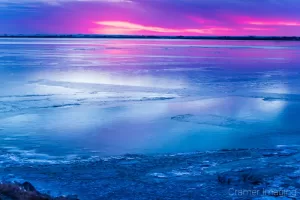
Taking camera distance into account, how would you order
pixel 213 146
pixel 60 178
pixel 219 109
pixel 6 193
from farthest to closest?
pixel 219 109, pixel 213 146, pixel 60 178, pixel 6 193

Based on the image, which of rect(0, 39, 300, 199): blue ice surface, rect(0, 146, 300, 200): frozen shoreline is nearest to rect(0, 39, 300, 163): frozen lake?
rect(0, 39, 300, 199): blue ice surface

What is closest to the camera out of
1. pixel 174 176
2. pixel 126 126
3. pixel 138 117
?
pixel 174 176

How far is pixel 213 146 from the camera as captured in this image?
759 cm

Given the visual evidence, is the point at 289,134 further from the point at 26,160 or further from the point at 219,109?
the point at 26,160

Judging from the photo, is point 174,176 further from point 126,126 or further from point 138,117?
point 138,117

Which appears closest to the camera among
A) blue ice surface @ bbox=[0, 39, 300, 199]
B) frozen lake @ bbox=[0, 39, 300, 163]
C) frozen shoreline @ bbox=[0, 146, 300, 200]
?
frozen shoreline @ bbox=[0, 146, 300, 200]

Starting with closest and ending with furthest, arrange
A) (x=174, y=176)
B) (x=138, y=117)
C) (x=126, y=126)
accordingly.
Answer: (x=174, y=176) < (x=126, y=126) < (x=138, y=117)

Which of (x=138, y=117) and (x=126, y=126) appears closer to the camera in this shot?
(x=126, y=126)

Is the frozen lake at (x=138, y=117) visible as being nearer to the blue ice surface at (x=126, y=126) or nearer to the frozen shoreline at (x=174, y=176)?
the blue ice surface at (x=126, y=126)

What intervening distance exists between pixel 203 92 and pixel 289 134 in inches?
216

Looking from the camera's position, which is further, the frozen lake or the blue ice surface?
the frozen lake

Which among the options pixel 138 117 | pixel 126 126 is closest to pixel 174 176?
pixel 126 126

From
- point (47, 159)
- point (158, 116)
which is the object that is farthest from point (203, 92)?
point (47, 159)

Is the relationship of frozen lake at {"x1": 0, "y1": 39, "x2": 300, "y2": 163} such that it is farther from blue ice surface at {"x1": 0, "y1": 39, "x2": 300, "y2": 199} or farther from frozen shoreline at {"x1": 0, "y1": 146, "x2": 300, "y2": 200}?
frozen shoreline at {"x1": 0, "y1": 146, "x2": 300, "y2": 200}
